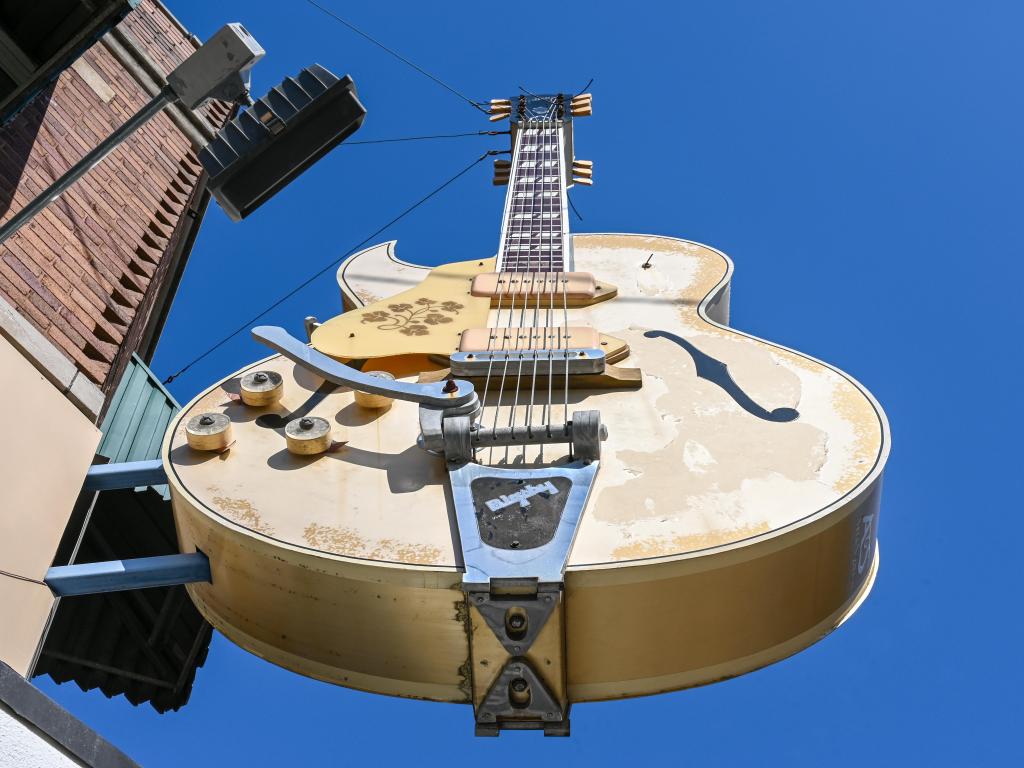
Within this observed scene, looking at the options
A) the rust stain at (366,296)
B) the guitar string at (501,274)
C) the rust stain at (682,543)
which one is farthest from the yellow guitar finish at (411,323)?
the rust stain at (682,543)

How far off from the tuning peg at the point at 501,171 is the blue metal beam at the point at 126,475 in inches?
261

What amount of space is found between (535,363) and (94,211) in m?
4.97

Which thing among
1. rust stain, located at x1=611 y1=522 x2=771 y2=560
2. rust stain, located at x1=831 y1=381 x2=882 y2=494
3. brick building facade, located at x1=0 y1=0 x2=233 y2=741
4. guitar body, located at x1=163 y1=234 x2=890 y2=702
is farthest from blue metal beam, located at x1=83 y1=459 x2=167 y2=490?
rust stain, located at x1=831 y1=381 x2=882 y2=494

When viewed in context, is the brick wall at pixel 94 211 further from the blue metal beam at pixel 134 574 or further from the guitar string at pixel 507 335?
the guitar string at pixel 507 335

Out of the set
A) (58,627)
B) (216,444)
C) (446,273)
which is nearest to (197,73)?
(216,444)

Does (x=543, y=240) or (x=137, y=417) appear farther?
(x=137, y=417)

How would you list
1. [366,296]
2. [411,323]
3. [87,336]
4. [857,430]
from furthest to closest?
[366,296]
[87,336]
[411,323]
[857,430]

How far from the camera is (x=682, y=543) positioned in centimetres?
555

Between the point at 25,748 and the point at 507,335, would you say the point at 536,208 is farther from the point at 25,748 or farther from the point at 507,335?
the point at 25,748

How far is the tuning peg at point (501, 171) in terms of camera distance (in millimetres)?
13070

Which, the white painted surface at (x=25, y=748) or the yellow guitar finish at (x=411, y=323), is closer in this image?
the white painted surface at (x=25, y=748)

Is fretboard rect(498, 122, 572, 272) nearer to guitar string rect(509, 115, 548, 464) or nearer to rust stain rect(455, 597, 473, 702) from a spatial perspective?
guitar string rect(509, 115, 548, 464)

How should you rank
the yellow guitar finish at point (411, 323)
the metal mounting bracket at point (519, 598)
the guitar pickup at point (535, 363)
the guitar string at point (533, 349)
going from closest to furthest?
the metal mounting bracket at point (519, 598), the guitar string at point (533, 349), the guitar pickup at point (535, 363), the yellow guitar finish at point (411, 323)

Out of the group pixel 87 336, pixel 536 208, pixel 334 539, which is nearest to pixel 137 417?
pixel 87 336
